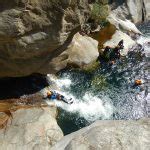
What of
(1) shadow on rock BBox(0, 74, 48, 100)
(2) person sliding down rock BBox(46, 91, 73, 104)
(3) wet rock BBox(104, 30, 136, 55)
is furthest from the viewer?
(3) wet rock BBox(104, 30, 136, 55)

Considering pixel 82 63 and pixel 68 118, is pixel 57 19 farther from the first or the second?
pixel 82 63

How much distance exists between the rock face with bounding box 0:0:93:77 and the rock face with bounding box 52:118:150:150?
820cm

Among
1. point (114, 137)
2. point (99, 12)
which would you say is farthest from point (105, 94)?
point (114, 137)

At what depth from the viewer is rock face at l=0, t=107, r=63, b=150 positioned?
16.6 meters

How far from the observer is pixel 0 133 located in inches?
684

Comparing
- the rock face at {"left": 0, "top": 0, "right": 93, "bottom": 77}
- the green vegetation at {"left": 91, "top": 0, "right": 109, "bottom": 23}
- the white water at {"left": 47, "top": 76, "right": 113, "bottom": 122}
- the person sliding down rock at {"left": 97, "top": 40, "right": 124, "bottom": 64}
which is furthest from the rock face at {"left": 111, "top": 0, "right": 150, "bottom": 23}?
the rock face at {"left": 0, "top": 0, "right": 93, "bottom": 77}

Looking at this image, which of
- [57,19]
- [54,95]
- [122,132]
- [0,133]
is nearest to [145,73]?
[54,95]

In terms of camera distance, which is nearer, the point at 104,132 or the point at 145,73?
the point at 104,132

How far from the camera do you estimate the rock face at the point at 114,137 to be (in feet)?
31.8

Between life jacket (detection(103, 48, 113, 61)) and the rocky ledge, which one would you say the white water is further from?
life jacket (detection(103, 48, 113, 61))

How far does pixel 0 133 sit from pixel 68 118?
→ 5.02 meters

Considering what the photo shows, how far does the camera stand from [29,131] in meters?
17.2

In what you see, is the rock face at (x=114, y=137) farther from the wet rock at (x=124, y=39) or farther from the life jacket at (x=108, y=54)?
the wet rock at (x=124, y=39)

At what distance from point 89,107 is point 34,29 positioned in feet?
23.6
